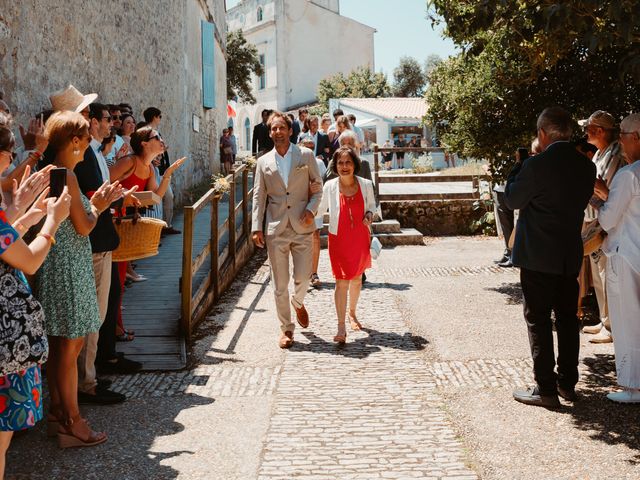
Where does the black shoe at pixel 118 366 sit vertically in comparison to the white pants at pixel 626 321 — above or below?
below

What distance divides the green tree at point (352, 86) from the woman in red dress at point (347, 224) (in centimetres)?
3671

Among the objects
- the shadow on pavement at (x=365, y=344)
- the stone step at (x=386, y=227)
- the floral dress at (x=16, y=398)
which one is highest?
the floral dress at (x=16, y=398)

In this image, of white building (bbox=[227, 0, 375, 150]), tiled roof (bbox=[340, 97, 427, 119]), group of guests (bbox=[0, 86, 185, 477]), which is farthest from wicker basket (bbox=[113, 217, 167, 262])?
white building (bbox=[227, 0, 375, 150])

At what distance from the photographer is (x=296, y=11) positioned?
44.5 metres

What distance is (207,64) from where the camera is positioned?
18.3 meters

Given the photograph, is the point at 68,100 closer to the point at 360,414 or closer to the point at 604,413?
the point at 360,414

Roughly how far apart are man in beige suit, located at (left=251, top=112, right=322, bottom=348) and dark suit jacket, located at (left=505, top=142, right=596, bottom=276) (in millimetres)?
2203

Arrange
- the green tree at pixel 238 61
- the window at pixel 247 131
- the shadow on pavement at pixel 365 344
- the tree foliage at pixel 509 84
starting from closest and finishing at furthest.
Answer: the shadow on pavement at pixel 365 344
the tree foliage at pixel 509 84
the green tree at pixel 238 61
the window at pixel 247 131

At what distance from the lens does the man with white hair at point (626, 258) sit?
457 centimetres

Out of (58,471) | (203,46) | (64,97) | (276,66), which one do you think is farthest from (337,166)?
(276,66)

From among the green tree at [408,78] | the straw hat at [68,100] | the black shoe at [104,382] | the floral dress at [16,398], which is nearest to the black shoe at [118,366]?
the black shoe at [104,382]

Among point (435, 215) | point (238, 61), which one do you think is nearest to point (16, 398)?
point (435, 215)

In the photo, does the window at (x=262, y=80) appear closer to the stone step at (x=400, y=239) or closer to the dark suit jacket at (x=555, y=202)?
the stone step at (x=400, y=239)

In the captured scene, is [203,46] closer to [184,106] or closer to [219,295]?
[184,106]
